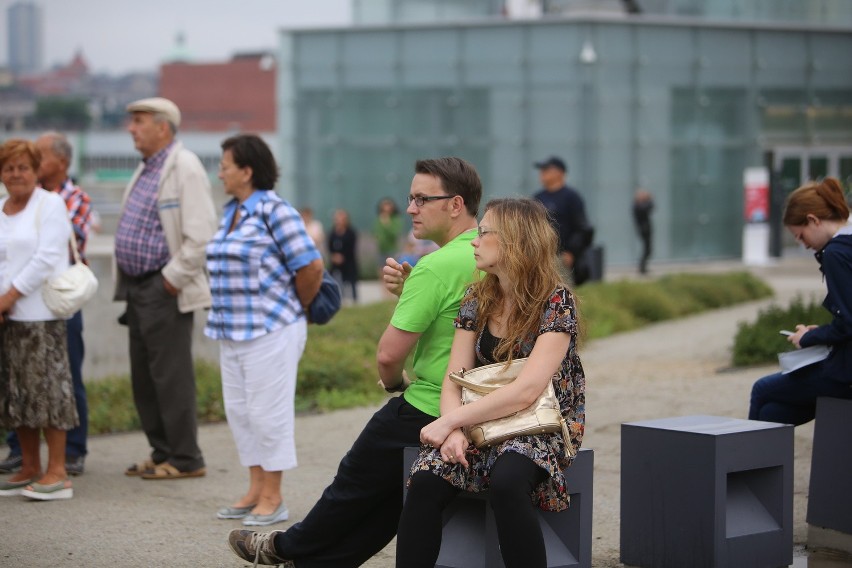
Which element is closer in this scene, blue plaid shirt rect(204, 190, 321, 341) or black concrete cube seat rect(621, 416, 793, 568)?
black concrete cube seat rect(621, 416, 793, 568)

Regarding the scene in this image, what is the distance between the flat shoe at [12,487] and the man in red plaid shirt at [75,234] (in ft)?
1.75

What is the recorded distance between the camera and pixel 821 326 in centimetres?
622

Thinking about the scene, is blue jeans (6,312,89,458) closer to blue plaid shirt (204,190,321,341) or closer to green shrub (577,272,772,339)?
blue plaid shirt (204,190,321,341)

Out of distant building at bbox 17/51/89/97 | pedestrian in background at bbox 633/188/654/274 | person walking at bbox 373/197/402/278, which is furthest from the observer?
distant building at bbox 17/51/89/97

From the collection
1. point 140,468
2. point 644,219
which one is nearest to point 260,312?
point 140,468

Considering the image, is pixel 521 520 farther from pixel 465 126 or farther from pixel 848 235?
pixel 465 126

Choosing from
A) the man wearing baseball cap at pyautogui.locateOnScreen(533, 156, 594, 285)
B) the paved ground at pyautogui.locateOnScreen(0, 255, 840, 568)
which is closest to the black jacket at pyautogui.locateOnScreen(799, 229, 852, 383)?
the paved ground at pyautogui.locateOnScreen(0, 255, 840, 568)

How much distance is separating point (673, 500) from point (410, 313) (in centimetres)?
150

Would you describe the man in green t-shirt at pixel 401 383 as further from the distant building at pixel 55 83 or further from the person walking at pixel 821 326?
the distant building at pixel 55 83

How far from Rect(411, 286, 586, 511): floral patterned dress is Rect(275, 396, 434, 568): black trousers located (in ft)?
0.98

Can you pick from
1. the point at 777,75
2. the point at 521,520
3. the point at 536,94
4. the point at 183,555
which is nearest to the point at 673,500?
the point at 521,520

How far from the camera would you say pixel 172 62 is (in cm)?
11731

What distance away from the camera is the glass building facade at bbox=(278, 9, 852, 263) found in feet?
103

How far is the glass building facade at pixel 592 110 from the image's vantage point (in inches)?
1233
